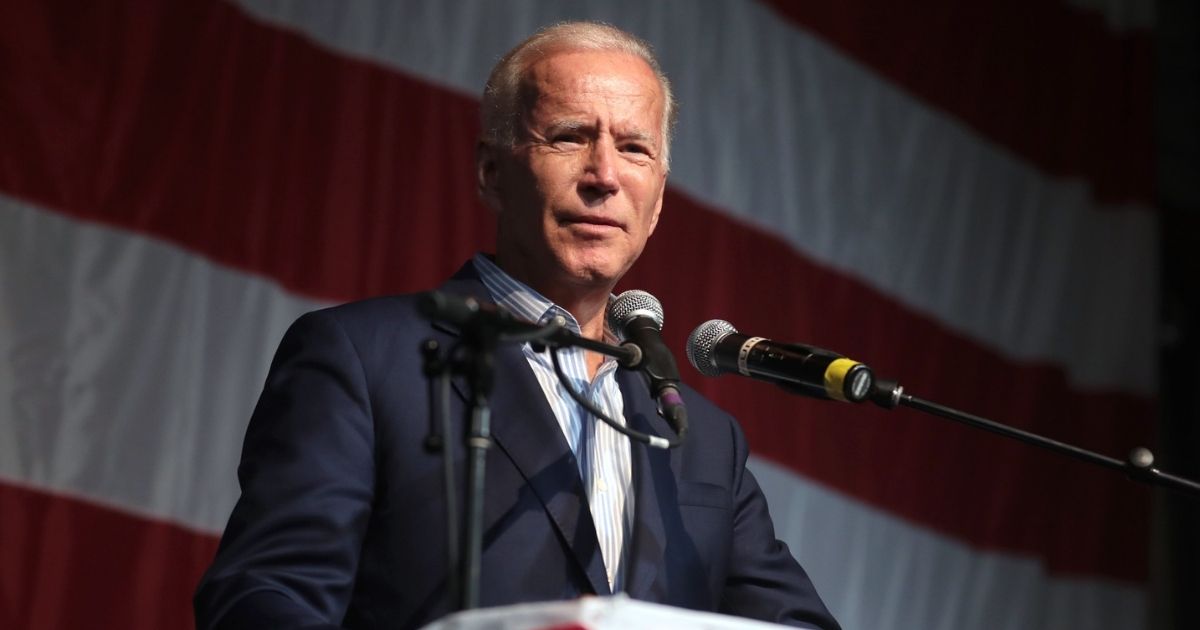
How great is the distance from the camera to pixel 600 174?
2002 millimetres

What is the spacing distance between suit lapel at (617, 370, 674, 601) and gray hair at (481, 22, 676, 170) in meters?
0.35

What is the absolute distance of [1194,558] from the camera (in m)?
4.75

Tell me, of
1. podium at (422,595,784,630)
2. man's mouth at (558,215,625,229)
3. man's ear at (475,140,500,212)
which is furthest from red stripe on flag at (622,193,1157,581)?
podium at (422,595,784,630)

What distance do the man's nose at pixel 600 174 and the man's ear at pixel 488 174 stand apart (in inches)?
6.8

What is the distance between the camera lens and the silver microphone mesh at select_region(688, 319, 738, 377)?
1.79m

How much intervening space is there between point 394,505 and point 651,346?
0.37 m

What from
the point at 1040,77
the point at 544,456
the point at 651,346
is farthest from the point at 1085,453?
the point at 1040,77

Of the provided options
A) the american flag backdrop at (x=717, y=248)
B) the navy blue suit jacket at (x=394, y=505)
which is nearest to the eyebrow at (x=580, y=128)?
the navy blue suit jacket at (x=394, y=505)

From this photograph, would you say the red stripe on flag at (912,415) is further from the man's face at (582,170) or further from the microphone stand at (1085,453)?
the microphone stand at (1085,453)

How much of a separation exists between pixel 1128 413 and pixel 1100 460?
263 centimetres

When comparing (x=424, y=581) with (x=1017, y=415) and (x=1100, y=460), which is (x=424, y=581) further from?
(x=1017, y=415)

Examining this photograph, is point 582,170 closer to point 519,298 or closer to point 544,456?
point 519,298

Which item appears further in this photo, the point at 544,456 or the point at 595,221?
the point at 595,221

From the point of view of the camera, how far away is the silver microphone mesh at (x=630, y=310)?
67.7 inches
